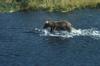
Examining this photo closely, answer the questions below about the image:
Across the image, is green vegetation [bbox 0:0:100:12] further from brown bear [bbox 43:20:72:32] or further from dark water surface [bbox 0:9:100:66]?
brown bear [bbox 43:20:72:32]

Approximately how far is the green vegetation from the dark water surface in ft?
12.5

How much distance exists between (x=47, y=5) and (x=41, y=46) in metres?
A: 13.7

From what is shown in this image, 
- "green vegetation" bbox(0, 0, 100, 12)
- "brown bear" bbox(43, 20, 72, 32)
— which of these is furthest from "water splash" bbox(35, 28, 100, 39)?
"green vegetation" bbox(0, 0, 100, 12)

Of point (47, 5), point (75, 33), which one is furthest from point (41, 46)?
point (47, 5)

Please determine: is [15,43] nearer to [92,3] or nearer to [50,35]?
→ [50,35]

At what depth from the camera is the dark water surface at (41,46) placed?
92.7ft

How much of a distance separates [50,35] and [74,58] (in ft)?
18.8

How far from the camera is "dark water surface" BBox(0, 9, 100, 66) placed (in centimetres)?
2827

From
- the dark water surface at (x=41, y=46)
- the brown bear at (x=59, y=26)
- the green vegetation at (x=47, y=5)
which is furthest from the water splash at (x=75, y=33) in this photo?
the green vegetation at (x=47, y=5)

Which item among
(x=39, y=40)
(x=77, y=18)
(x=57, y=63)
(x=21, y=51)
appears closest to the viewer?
(x=57, y=63)

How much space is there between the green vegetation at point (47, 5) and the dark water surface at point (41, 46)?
150 inches

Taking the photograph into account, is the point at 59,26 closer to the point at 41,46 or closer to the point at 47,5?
the point at 41,46

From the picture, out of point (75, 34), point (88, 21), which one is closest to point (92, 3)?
point (88, 21)

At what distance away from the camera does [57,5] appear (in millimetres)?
44531
